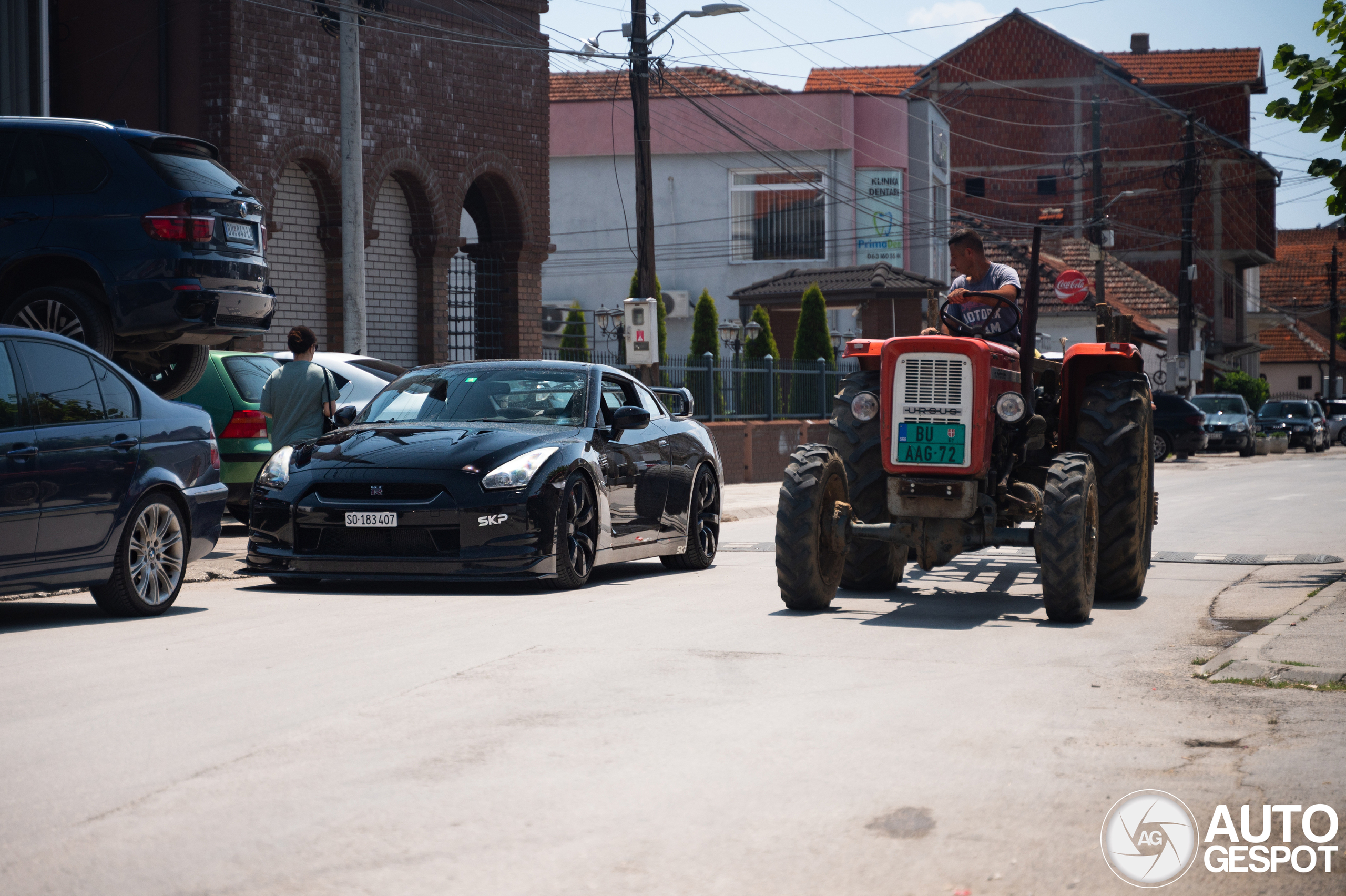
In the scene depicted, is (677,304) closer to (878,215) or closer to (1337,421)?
A: (878,215)

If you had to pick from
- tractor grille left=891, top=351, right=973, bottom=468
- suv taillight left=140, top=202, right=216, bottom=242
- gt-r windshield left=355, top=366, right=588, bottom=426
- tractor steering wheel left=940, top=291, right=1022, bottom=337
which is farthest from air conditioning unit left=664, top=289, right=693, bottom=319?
tractor grille left=891, top=351, right=973, bottom=468

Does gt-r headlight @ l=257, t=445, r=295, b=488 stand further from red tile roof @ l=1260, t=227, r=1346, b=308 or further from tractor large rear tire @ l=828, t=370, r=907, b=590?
red tile roof @ l=1260, t=227, r=1346, b=308

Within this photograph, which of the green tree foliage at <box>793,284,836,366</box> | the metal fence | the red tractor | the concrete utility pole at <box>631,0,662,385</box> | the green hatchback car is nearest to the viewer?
the red tractor

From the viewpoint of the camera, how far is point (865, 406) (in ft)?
31.3

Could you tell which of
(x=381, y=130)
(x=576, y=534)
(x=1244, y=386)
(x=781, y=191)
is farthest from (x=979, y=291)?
(x=1244, y=386)

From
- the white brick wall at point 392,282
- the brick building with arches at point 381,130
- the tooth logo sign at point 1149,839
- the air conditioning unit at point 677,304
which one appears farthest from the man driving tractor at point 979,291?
the air conditioning unit at point 677,304

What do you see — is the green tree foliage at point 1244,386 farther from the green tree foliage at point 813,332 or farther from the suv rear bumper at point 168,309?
the suv rear bumper at point 168,309

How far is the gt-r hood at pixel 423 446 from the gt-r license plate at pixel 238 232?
1.83 metres

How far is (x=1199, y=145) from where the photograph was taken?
2699 inches

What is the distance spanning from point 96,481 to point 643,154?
14722 millimetres

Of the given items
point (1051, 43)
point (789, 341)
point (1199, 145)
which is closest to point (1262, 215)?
point (1199, 145)

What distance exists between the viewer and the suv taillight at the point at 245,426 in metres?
13.3

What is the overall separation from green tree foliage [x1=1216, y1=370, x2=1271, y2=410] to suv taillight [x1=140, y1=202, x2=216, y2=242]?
58.9 meters

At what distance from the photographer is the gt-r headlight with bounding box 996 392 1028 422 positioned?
29.6 feet
